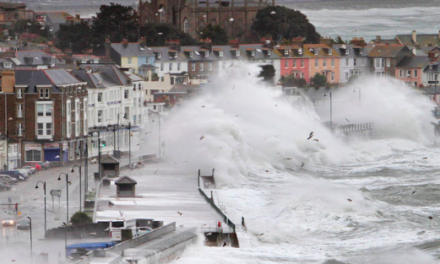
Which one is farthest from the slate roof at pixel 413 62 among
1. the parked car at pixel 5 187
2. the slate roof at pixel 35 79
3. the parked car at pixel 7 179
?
the parked car at pixel 5 187

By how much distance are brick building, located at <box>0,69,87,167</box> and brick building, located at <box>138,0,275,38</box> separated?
55671mm

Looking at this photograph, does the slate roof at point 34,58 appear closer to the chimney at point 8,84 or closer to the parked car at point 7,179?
the chimney at point 8,84

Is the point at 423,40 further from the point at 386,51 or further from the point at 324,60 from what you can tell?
the point at 324,60

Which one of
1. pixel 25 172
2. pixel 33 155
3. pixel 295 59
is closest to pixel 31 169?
pixel 25 172

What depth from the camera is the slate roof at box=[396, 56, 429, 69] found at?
8075 centimetres

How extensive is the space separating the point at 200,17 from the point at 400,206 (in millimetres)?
67894

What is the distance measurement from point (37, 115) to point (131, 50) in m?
27.2

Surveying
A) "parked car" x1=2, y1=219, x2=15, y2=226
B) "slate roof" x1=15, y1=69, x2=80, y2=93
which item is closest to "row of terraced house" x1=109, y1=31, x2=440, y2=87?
"slate roof" x1=15, y1=69, x2=80, y2=93

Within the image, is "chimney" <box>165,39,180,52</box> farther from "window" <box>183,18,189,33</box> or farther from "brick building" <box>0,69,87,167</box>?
"brick building" <box>0,69,87,167</box>

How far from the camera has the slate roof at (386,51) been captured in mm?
83438

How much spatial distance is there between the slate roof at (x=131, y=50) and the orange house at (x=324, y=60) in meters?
13.2

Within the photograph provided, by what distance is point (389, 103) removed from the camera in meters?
66.9

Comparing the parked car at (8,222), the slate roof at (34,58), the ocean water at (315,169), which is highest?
the slate roof at (34,58)

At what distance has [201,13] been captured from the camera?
337ft
